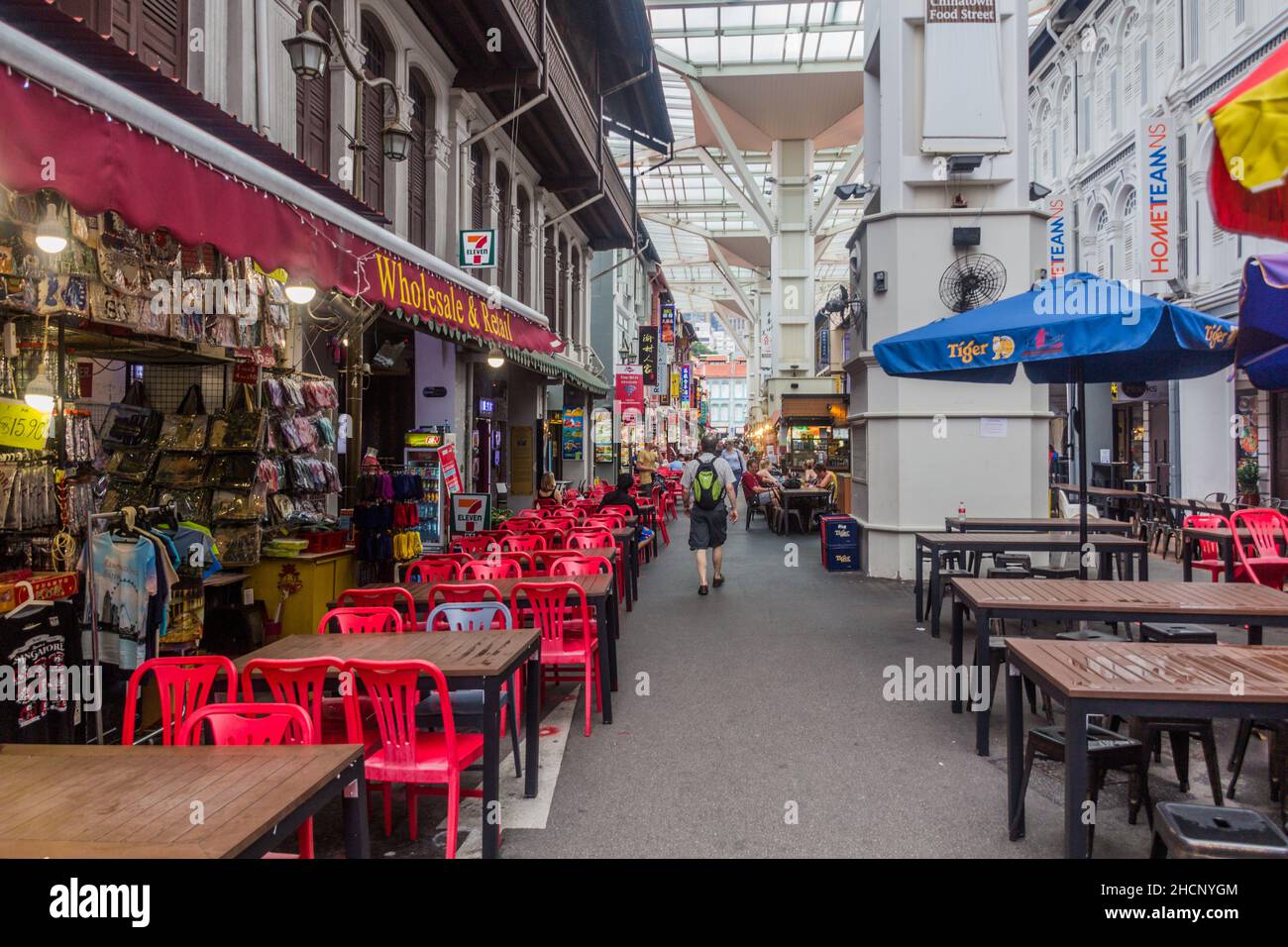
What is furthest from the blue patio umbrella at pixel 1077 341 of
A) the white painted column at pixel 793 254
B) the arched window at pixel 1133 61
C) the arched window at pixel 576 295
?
the white painted column at pixel 793 254

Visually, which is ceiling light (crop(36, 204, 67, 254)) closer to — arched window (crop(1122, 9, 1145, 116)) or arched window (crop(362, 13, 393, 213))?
arched window (crop(362, 13, 393, 213))

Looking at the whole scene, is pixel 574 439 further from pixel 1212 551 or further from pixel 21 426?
pixel 21 426

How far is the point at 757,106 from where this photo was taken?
1120 inches

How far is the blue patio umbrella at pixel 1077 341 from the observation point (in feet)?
19.0

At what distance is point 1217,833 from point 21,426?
22.2 ft

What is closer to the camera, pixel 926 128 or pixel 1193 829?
pixel 1193 829

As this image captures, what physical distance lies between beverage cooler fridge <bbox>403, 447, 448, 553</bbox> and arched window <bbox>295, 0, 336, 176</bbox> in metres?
3.88

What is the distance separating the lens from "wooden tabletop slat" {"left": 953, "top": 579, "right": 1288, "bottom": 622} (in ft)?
16.7

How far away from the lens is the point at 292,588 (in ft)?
26.0
